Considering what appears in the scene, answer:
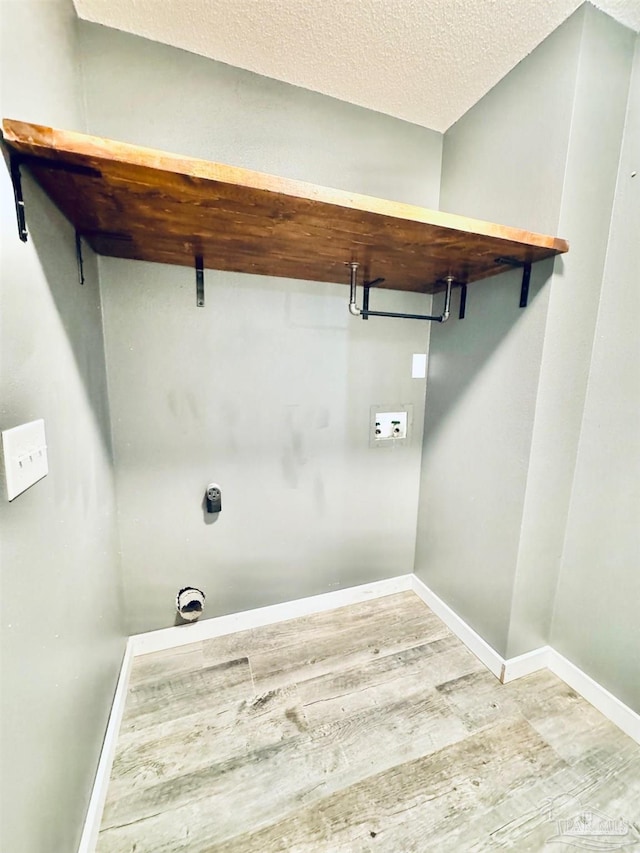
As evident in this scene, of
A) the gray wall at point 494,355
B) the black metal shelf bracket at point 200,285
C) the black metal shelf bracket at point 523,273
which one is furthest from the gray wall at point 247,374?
the black metal shelf bracket at point 523,273

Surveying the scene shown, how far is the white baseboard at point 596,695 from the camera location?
1.27 m

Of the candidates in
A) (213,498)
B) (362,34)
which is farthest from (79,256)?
(362,34)

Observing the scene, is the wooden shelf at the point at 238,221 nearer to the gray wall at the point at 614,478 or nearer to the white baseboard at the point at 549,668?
the gray wall at the point at 614,478

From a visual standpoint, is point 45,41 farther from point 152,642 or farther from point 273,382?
point 152,642

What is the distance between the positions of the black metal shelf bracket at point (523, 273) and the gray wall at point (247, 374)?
1.88 ft

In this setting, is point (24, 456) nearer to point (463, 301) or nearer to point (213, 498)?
point (213, 498)

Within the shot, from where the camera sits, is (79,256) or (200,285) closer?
(79,256)

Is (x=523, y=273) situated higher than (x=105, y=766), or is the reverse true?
(x=523, y=273)

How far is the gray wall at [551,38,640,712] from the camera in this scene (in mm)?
1230

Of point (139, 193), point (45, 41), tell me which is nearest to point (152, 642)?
point (139, 193)

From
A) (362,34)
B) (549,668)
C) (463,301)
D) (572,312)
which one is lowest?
(549,668)

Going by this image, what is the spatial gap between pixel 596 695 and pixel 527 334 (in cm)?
149

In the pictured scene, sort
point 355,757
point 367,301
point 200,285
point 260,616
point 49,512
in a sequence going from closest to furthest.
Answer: point 49,512, point 355,757, point 200,285, point 367,301, point 260,616

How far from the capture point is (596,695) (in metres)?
1.38
